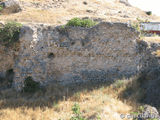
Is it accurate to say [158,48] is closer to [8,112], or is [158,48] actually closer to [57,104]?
[57,104]

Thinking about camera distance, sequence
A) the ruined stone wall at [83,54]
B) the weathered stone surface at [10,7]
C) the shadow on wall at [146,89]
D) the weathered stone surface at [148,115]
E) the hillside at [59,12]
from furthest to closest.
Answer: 1. the weathered stone surface at [10,7]
2. the hillside at [59,12]
3. the ruined stone wall at [83,54]
4. the shadow on wall at [146,89]
5. the weathered stone surface at [148,115]

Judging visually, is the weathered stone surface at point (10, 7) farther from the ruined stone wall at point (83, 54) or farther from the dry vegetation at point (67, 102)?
the dry vegetation at point (67, 102)

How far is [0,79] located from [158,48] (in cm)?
830

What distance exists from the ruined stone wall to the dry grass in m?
0.63

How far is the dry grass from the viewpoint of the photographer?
585 cm

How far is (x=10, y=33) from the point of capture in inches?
321

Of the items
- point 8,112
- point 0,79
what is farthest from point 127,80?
point 0,79

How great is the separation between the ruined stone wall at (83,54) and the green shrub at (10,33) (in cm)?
47

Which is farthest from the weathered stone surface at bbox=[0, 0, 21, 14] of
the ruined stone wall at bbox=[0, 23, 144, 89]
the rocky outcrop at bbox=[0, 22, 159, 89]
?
the ruined stone wall at bbox=[0, 23, 144, 89]

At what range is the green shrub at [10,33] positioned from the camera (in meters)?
8.17

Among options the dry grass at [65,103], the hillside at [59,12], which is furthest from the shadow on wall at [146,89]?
the hillside at [59,12]

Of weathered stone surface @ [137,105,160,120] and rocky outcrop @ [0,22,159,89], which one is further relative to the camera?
rocky outcrop @ [0,22,159,89]

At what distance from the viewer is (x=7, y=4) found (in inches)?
788

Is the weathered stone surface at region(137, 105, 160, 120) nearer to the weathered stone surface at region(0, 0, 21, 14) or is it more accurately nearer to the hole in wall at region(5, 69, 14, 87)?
the hole in wall at region(5, 69, 14, 87)
